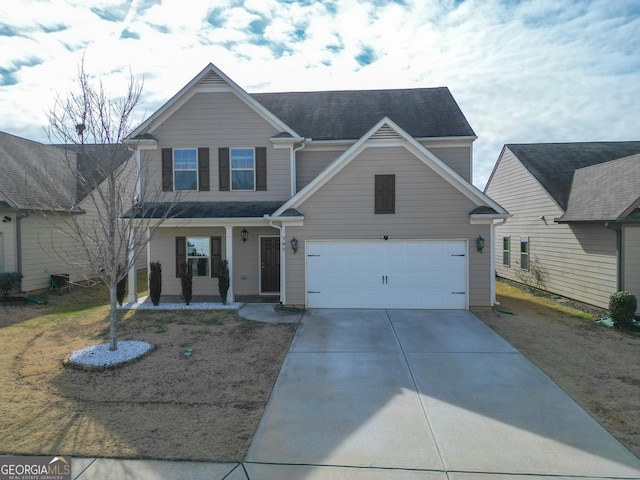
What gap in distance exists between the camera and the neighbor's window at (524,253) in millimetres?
16859

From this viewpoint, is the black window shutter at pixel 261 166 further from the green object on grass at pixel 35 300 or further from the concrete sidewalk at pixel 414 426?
the green object on grass at pixel 35 300

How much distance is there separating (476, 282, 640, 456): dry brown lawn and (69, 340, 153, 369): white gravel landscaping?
7754 millimetres

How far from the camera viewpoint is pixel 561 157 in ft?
56.1

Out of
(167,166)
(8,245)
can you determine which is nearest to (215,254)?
(167,166)

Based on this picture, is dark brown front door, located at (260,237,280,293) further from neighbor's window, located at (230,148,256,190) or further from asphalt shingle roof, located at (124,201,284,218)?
neighbor's window, located at (230,148,256,190)

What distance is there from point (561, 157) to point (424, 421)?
54.3ft

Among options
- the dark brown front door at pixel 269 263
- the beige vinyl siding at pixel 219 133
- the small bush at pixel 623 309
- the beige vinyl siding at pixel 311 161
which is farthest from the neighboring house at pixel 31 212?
the small bush at pixel 623 309

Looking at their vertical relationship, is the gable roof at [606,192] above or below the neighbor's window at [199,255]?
above

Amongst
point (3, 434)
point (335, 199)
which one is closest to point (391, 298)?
point (335, 199)

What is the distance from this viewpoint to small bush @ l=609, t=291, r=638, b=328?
32.6 feet

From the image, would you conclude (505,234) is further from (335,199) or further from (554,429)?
(554,429)

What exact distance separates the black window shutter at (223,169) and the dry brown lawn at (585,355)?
30.3 feet

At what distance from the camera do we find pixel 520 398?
575 cm

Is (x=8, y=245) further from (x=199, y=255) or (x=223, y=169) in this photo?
(x=223, y=169)
